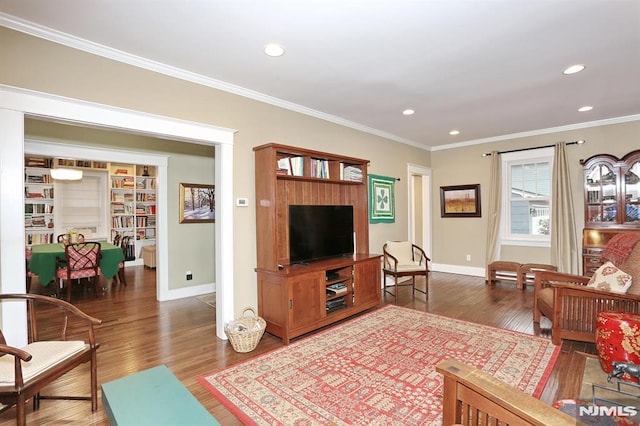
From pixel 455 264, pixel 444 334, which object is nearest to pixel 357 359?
pixel 444 334

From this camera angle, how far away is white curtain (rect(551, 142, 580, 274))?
505cm

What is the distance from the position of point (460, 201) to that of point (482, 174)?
2.21 feet

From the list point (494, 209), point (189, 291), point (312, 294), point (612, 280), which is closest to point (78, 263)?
point (189, 291)

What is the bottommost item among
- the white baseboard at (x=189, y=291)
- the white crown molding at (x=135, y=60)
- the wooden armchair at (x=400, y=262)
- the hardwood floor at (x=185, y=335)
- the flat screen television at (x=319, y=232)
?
the hardwood floor at (x=185, y=335)

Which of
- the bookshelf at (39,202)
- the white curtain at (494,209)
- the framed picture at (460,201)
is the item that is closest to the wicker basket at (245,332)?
the white curtain at (494,209)

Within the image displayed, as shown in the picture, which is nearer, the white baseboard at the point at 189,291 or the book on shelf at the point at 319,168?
the book on shelf at the point at 319,168

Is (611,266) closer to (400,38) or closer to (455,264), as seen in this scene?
(400,38)

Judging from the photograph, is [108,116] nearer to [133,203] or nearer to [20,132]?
[20,132]

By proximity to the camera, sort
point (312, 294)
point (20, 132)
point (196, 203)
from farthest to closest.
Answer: point (196, 203), point (312, 294), point (20, 132)

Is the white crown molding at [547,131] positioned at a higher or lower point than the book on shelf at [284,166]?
higher

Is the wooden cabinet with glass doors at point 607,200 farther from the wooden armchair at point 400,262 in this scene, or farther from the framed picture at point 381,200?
the framed picture at point 381,200

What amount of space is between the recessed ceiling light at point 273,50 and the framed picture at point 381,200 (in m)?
2.90

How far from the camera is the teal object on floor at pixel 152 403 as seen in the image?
1.47m

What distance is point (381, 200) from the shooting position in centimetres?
543
